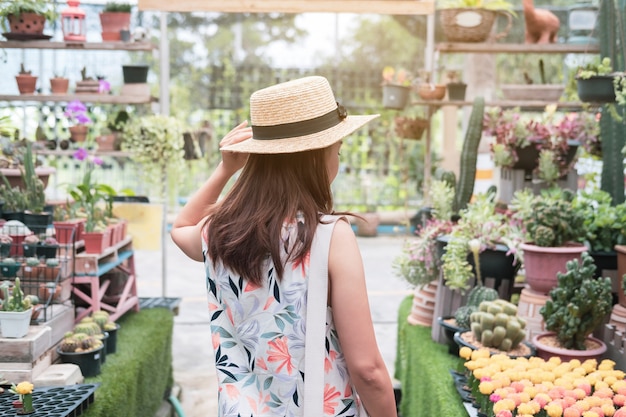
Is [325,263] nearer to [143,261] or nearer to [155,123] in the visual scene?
[155,123]

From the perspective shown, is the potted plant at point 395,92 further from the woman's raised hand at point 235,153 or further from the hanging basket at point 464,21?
the woman's raised hand at point 235,153

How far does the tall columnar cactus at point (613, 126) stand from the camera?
4.03 metres

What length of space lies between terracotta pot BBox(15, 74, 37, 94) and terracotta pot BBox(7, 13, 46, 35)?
409 millimetres

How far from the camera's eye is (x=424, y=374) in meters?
3.29

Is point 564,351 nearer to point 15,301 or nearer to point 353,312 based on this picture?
point 353,312

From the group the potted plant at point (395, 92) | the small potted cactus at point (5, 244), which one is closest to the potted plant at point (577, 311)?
the small potted cactus at point (5, 244)

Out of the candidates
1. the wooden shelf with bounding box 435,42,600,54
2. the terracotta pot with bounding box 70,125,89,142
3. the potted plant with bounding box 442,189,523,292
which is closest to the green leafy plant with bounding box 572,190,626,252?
the potted plant with bounding box 442,189,523,292

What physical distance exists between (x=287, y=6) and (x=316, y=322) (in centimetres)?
323

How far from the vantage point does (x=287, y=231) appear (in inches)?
63.2

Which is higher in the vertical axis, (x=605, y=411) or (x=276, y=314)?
(x=276, y=314)

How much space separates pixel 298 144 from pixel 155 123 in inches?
133

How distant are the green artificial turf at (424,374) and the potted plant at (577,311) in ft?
1.28

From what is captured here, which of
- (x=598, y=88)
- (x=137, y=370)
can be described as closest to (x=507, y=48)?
(x=598, y=88)

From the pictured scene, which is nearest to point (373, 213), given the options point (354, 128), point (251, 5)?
point (251, 5)
